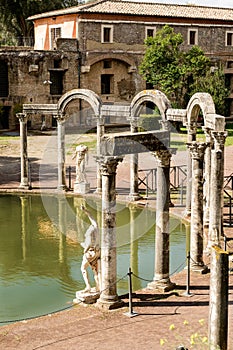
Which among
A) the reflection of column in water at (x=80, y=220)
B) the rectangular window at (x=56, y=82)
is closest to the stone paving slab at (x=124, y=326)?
the reflection of column in water at (x=80, y=220)

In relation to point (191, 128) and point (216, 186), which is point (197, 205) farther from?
point (191, 128)

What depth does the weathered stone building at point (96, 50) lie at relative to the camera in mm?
45031

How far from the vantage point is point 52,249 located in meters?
17.9

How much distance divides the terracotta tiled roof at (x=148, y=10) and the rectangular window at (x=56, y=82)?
4450mm

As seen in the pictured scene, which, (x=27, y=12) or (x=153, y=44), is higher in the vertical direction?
(x=27, y=12)

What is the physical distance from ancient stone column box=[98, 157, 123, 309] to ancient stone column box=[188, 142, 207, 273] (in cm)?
278

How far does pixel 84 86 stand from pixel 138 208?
25340 mm

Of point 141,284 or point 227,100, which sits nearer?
point 141,284

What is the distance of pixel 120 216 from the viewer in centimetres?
2195

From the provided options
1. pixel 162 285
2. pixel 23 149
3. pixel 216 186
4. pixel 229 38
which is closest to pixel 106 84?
pixel 229 38

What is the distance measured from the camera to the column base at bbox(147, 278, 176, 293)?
13805 millimetres

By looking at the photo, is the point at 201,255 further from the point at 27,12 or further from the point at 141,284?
the point at 27,12

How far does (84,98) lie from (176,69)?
20992 millimetres

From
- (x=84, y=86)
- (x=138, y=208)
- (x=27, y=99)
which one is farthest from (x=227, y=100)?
(x=138, y=208)
